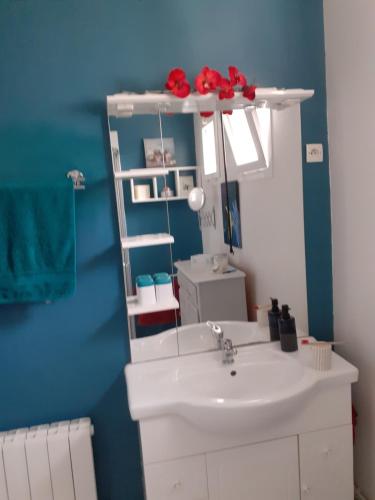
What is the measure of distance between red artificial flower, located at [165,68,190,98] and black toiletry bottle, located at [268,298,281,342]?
0.95 m

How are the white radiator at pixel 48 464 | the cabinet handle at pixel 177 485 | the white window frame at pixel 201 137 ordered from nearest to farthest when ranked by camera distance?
1. the cabinet handle at pixel 177 485
2. the white radiator at pixel 48 464
3. the white window frame at pixel 201 137

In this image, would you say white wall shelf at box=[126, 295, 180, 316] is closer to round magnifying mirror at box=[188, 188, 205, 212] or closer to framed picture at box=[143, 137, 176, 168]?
round magnifying mirror at box=[188, 188, 205, 212]

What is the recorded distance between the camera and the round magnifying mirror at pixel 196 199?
1576mm

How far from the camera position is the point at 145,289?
1575 millimetres

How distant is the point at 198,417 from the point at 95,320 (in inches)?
22.7

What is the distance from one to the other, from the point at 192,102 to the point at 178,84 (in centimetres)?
9

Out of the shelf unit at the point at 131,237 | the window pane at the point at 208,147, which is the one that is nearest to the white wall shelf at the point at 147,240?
the shelf unit at the point at 131,237

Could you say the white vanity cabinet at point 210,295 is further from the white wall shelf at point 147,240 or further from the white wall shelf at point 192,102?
the white wall shelf at point 192,102

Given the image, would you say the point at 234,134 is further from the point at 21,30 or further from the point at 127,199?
the point at 21,30

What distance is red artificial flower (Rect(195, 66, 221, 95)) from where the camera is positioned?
4.75 feet

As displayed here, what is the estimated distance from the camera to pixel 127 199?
1.53m

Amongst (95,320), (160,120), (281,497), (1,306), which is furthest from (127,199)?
(281,497)

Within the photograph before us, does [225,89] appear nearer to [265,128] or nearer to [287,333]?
[265,128]

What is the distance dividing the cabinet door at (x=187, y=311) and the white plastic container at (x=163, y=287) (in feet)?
0.18
